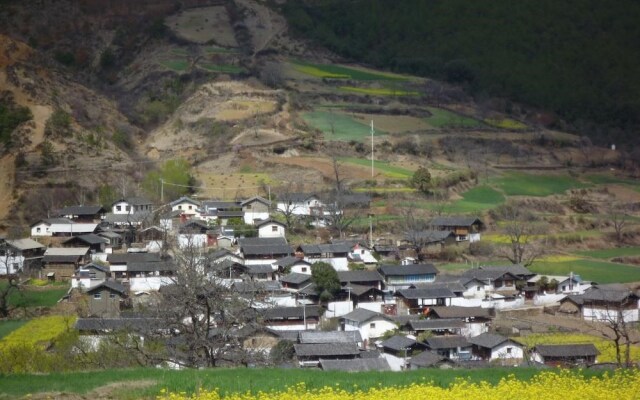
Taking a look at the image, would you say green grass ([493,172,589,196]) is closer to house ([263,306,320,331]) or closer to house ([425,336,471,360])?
house ([263,306,320,331])

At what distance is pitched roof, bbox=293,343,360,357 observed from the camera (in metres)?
22.4

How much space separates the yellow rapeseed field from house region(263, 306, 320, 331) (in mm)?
13024

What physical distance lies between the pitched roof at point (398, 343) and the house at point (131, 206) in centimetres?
1366

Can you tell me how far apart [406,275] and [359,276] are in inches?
59.3

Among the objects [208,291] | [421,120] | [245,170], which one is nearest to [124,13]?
[421,120]

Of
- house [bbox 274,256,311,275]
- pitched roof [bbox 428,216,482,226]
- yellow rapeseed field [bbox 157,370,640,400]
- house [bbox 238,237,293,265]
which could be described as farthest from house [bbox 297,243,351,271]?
yellow rapeseed field [bbox 157,370,640,400]

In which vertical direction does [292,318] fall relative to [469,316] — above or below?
above

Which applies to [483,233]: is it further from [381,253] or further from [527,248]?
[381,253]

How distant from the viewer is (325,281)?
28.5 meters

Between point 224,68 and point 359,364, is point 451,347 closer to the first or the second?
point 359,364

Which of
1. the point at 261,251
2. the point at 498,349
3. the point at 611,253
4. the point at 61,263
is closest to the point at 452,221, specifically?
the point at 611,253

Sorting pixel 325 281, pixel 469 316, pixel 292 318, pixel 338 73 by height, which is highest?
pixel 338 73

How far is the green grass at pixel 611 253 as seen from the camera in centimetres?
3519

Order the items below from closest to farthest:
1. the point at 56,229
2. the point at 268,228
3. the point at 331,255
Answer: the point at 331,255, the point at 56,229, the point at 268,228
